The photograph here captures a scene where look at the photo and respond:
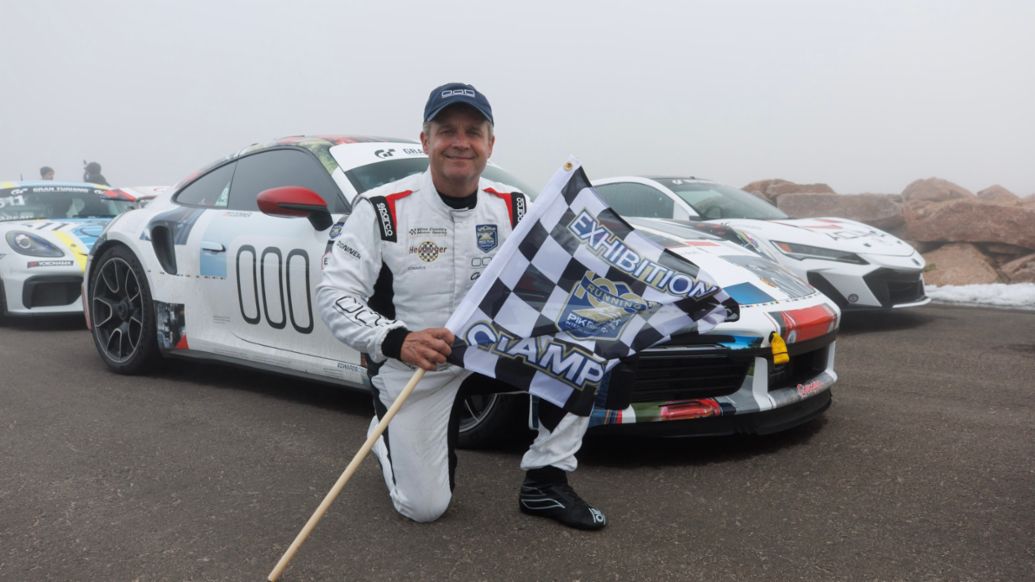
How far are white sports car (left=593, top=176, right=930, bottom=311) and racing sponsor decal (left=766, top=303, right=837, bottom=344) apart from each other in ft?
7.67

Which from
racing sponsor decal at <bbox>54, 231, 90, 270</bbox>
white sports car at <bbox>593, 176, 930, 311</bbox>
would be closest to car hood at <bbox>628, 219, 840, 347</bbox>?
white sports car at <bbox>593, 176, 930, 311</bbox>

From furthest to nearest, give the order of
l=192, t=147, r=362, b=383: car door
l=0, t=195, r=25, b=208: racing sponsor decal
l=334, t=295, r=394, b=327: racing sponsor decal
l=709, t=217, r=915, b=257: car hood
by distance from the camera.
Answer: l=0, t=195, r=25, b=208: racing sponsor decal < l=709, t=217, r=915, b=257: car hood < l=192, t=147, r=362, b=383: car door < l=334, t=295, r=394, b=327: racing sponsor decal

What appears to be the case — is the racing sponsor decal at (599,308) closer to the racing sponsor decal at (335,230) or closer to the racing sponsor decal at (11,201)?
the racing sponsor decal at (335,230)

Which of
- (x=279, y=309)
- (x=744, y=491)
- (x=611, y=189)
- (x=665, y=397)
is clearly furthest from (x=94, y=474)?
(x=611, y=189)

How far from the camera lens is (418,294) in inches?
108

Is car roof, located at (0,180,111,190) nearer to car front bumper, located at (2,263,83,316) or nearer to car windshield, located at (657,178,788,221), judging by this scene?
car front bumper, located at (2,263,83,316)

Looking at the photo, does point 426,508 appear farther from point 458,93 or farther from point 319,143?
point 319,143

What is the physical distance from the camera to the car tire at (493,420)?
10.5 ft

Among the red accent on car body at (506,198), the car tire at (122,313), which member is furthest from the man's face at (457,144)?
the car tire at (122,313)

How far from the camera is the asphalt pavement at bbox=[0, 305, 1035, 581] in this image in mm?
2334

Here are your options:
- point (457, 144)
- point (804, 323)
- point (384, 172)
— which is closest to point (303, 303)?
point (384, 172)

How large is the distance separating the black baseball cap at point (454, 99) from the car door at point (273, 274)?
3.67ft

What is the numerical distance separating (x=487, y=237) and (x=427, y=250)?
0.21 metres

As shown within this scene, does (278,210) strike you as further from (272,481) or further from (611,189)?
(611,189)
